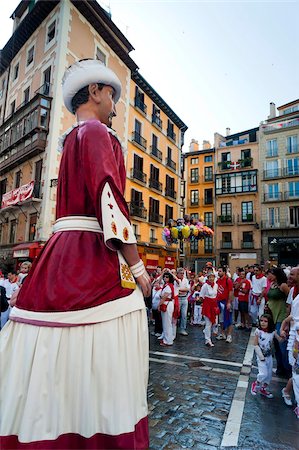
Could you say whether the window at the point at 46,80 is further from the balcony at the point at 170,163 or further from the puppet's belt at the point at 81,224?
the puppet's belt at the point at 81,224

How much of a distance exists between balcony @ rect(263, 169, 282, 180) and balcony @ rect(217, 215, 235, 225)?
247 inches

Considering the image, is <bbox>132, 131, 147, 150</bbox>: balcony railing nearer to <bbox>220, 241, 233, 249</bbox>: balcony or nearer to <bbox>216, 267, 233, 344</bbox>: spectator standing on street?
<bbox>216, 267, 233, 344</bbox>: spectator standing on street

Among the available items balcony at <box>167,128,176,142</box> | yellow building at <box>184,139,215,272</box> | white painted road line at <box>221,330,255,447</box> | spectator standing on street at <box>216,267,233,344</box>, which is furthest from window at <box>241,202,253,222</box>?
white painted road line at <box>221,330,255,447</box>

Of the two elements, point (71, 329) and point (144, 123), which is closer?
point (71, 329)

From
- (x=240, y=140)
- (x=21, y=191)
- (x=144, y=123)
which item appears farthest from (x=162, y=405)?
(x=240, y=140)

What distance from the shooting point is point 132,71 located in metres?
23.9


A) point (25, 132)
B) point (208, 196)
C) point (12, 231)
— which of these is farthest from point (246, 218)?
point (25, 132)

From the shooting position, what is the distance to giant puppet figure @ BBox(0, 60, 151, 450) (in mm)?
1479

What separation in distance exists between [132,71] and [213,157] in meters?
21.1

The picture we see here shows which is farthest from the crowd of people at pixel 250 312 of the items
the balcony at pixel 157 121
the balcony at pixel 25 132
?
the balcony at pixel 157 121

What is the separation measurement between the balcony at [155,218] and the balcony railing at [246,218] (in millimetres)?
14679

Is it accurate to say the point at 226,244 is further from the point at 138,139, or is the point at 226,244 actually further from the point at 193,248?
the point at 138,139

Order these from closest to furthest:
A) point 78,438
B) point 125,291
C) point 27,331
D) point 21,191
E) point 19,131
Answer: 1. point 78,438
2. point 27,331
3. point 125,291
4. point 21,191
5. point 19,131

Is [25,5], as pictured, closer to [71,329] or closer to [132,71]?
[132,71]
